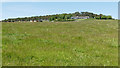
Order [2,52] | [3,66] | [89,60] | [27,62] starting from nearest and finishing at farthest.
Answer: [3,66]
[27,62]
[89,60]
[2,52]

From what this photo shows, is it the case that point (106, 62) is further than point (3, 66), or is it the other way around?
point (106, 62)

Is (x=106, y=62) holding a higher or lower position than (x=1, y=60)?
lower

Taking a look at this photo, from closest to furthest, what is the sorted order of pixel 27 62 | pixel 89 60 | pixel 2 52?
pixel 27 62 < pixel 89 60 < pixel 2 52

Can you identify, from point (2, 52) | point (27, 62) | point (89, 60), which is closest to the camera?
point (27, 62)

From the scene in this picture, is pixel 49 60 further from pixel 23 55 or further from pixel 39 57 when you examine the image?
pixel 23 55

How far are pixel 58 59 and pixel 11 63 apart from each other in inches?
104

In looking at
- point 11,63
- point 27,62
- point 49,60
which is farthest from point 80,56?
point 11,63

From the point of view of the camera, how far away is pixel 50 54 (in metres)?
9.28

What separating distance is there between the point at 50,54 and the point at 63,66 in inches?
78.1

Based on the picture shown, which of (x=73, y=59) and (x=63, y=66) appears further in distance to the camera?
(x=73, y=59)

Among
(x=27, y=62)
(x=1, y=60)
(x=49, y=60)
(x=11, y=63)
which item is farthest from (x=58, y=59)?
(x=1, y=60)

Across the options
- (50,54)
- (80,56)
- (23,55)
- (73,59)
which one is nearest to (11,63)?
(23,55)

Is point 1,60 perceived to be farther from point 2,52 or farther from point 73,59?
point 73,59

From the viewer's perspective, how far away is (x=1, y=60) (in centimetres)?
793
